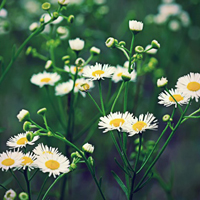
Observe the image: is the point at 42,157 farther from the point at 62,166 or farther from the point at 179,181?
the point at 179,181

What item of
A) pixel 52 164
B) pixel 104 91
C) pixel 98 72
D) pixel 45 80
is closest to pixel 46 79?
pixel 45 80

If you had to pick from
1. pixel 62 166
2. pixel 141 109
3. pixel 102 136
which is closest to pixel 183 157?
pixel 141 109

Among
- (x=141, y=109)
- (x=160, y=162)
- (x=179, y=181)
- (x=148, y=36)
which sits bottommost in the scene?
(x=179, y=181)

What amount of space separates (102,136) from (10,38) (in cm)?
86

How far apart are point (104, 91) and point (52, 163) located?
52.4 inches

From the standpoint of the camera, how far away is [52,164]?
0.64 metres

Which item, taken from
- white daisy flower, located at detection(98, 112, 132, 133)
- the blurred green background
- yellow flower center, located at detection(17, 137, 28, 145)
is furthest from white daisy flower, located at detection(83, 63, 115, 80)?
the blurred green background

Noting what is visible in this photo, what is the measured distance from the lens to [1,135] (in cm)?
161

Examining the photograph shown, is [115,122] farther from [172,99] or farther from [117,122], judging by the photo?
[172,99]

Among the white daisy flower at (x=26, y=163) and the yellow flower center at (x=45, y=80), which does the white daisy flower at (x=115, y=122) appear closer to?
the white daisy flower at (x=26, y=163)

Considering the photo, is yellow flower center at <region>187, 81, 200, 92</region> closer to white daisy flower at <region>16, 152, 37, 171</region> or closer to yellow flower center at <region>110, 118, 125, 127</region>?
yellow flower center at <region>110, 118, 125, 127</region>

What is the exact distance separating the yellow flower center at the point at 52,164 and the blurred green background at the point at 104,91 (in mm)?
517

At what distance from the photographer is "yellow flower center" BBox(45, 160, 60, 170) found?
24.8 inches

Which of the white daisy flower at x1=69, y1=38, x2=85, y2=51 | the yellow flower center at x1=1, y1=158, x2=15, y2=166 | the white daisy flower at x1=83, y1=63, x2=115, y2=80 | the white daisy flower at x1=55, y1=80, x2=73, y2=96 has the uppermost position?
the white daisy flower at x1=69, y1=38, x2=85, y2=51
